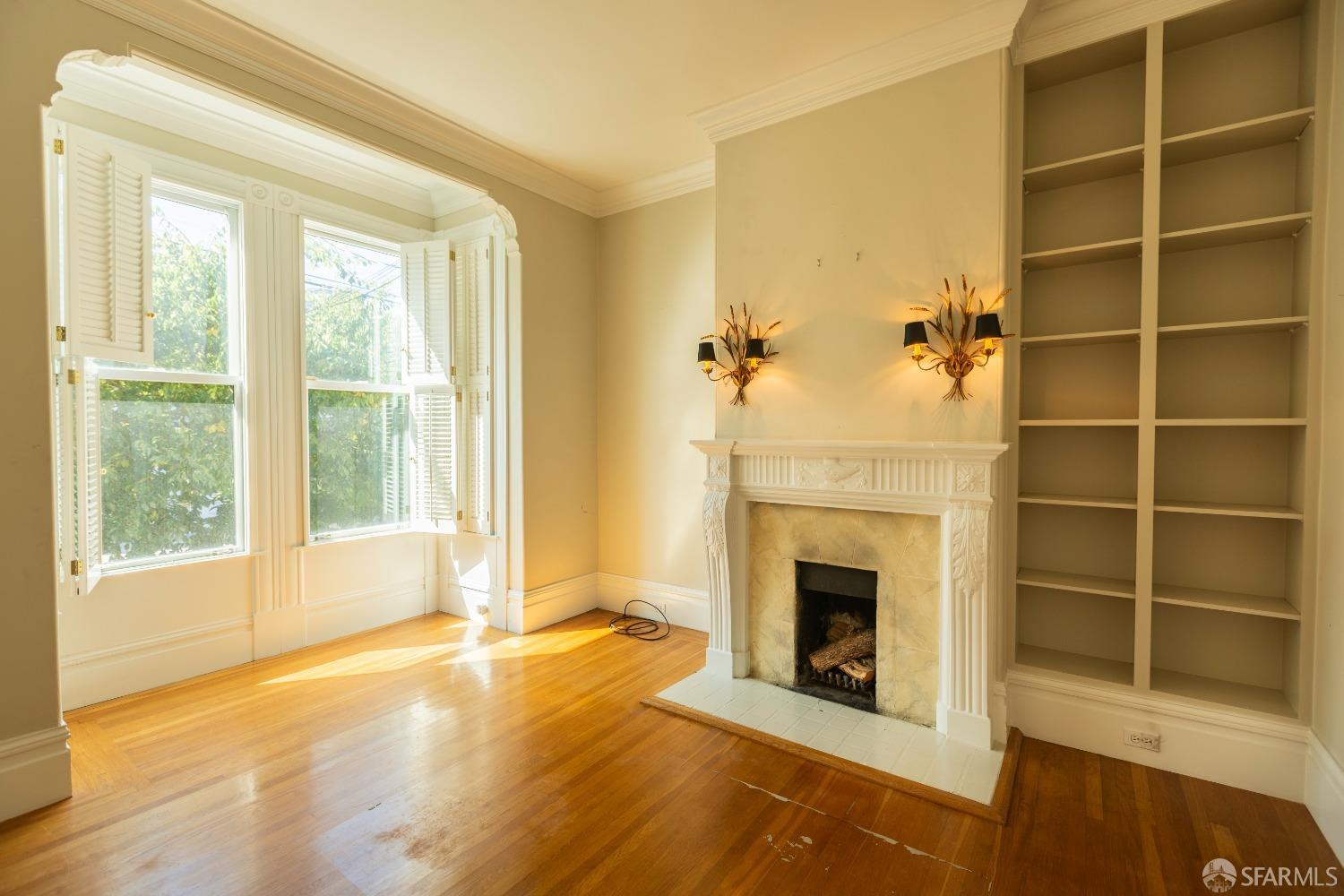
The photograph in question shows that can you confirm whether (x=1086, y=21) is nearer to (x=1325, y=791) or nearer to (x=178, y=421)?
(x=1325, y=791)

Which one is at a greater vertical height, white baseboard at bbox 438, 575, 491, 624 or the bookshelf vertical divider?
the bookshelf vertical divider

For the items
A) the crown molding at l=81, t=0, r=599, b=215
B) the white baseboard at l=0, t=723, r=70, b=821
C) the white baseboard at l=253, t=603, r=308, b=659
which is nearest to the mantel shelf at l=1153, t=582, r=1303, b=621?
the crown molding at l=81, t=0, r=599, b=215

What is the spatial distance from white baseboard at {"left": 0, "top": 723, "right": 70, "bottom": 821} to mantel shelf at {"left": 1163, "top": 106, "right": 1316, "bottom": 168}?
4.95 m

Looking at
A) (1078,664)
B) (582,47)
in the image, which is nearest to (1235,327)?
(1078,664)

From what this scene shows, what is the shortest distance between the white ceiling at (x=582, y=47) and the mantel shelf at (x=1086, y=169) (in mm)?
747

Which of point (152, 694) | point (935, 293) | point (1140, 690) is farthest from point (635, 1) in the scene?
point (152, 694)

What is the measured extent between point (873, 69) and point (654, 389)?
7.64 feet

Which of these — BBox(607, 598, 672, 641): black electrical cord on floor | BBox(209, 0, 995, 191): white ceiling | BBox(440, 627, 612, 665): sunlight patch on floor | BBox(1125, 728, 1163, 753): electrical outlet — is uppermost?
BBox(209, 0, 995, 191): white ceiling

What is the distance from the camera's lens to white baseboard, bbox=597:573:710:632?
169 inches

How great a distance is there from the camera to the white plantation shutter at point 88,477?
2.90 m

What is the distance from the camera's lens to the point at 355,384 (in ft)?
13.8

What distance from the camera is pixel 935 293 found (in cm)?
281

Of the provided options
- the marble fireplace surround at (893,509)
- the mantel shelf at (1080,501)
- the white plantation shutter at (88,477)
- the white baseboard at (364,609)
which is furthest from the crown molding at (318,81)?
the mantel shelf at (1080,501)

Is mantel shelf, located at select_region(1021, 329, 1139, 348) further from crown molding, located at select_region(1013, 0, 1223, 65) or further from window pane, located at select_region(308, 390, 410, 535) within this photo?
window pane, located at select_region(308, 390, 410, 535)
